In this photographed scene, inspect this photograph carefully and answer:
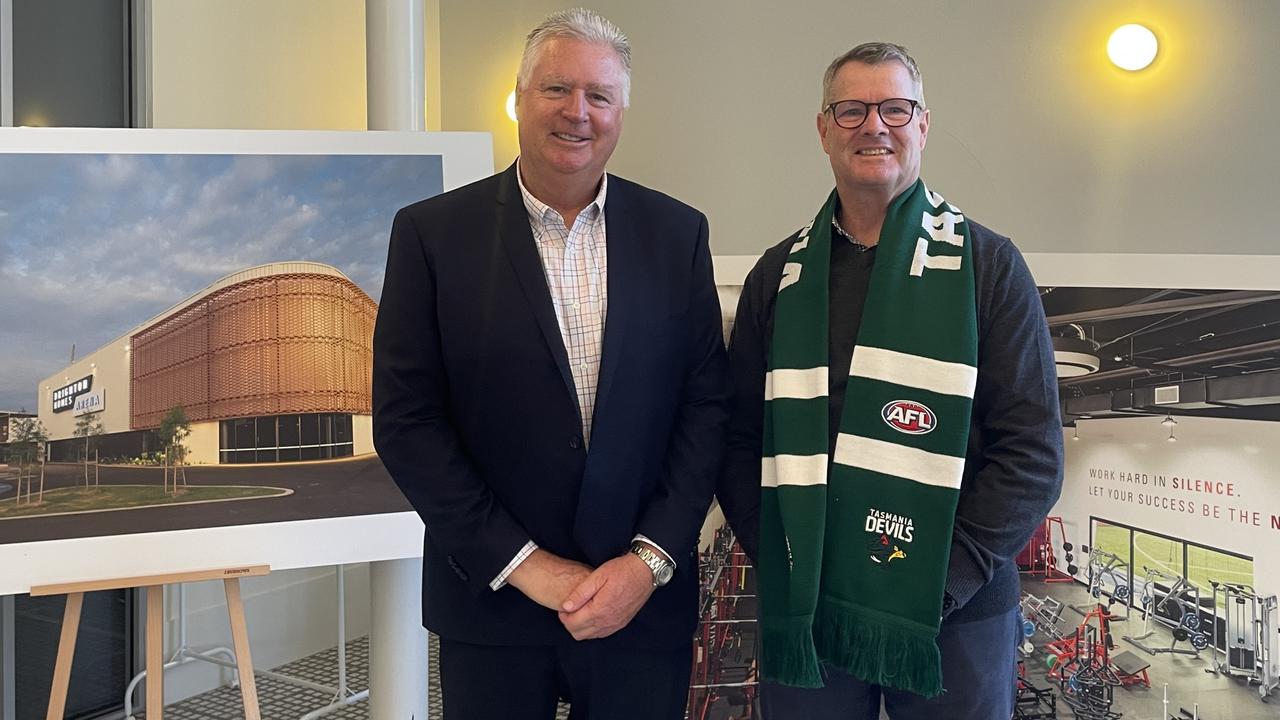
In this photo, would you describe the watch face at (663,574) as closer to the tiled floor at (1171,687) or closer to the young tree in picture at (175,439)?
the tiled floor at (1171,687)

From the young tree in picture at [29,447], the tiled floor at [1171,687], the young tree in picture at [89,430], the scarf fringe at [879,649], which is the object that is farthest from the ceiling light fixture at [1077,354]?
the young tree in picture at [29,447]

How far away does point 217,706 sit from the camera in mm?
3352

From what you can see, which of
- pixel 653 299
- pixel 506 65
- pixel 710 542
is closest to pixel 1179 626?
pixel 710 542

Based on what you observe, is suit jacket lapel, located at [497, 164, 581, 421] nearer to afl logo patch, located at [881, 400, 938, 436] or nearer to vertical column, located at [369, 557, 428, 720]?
afl logo patch, located at [881, 400, 938, 436]

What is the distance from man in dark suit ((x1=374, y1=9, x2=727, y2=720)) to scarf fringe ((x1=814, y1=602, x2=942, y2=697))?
0.84ft

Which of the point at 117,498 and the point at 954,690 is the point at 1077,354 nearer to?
the point at 954,690

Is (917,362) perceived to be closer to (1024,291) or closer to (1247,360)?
(1024,291)

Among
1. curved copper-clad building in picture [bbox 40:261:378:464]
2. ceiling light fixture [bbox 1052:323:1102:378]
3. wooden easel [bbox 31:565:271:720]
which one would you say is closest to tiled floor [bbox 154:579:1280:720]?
ceiling light fixture [bbox 1052:323:1102:378]

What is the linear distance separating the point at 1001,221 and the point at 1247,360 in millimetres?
1164

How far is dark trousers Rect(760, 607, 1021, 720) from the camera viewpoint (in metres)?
1.54

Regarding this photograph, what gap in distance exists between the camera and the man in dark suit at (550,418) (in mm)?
1474

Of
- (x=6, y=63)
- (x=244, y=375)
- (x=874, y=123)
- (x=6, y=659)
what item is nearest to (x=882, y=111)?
(x=874, y=123)

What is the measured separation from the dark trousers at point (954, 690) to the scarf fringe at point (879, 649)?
3 cm

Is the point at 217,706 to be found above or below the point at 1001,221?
below
